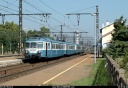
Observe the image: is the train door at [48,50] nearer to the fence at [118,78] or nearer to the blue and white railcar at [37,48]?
the blue and white railcar at [37,48]

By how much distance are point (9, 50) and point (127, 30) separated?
45.4m

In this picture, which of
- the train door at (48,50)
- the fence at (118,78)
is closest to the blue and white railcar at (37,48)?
the train door at (48,50)

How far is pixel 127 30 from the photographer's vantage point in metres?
34.3

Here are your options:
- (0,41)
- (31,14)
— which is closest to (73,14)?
(31,14)

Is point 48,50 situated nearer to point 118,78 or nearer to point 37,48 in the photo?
point 37,48

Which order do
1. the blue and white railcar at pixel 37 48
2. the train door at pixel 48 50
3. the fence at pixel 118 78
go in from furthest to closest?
the train door at pixel 48 50 → the blue and white railcar at pixel 37 48 → the fence at pixel 118 78

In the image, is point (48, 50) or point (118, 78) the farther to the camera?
point (48, 50)

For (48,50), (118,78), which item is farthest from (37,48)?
(118,78)

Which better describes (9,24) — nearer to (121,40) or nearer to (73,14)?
(73,14)

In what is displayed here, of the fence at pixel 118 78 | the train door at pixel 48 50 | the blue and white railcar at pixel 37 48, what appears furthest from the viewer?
the train door at pixel 48 50

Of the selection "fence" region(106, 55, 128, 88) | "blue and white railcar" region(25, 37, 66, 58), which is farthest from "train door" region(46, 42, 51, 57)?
"fence" region(106, 55, 128, 88)

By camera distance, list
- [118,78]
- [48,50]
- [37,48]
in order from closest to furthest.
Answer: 1. [118,78]
2. [37,48]
3. [48,50]

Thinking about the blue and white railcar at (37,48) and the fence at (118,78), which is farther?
the blue and white railcar at (37,48)

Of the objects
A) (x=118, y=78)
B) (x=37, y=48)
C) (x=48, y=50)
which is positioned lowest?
(x=118, y=78)
